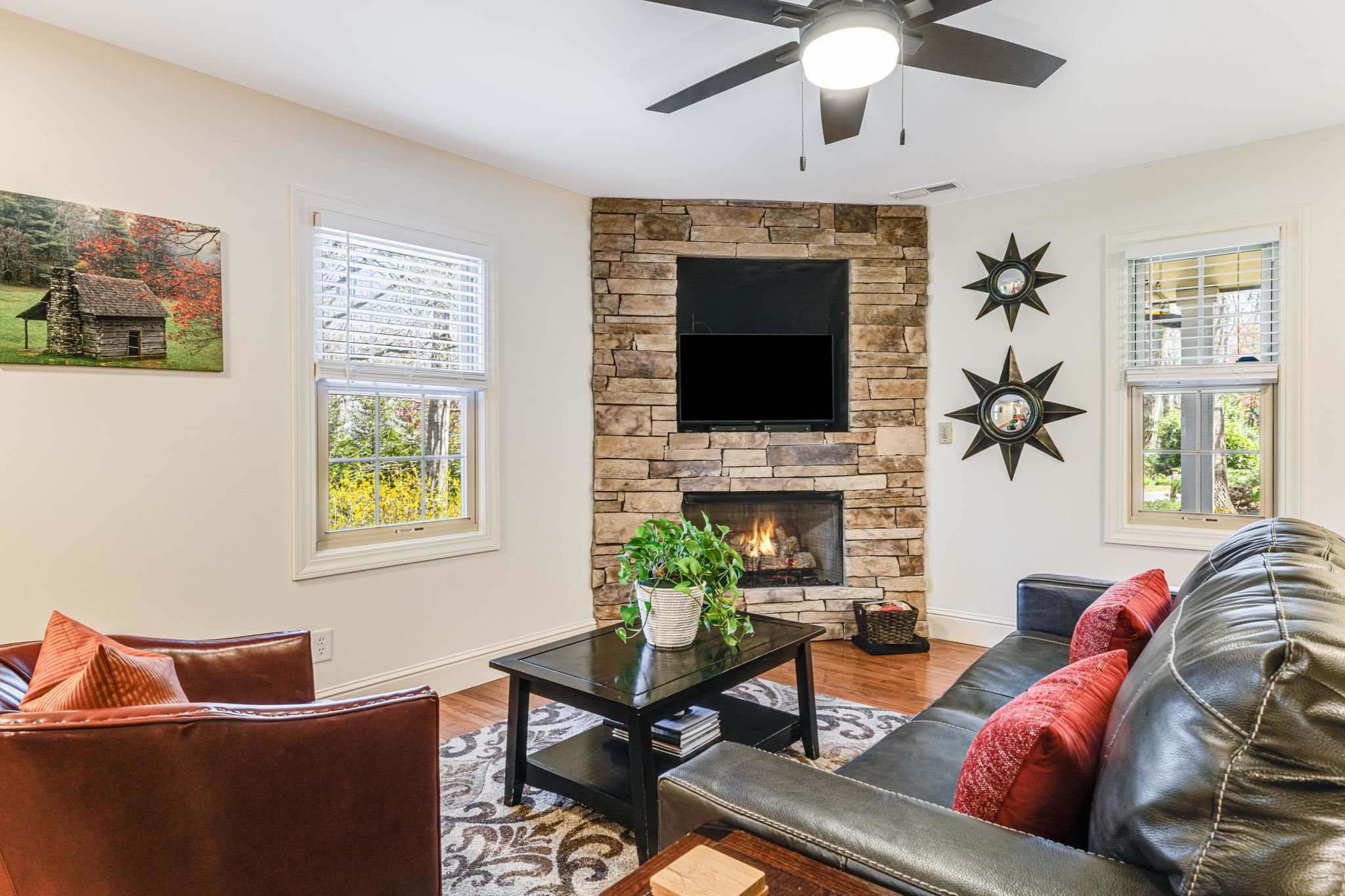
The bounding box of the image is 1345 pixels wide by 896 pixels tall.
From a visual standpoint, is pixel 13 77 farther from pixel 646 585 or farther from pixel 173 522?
pixel 646 585

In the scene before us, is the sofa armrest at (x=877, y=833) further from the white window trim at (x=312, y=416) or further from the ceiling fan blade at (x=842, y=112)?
the white window trim at (x=312, y=416)

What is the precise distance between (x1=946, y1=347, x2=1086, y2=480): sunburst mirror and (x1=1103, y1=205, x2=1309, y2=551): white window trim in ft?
0.77

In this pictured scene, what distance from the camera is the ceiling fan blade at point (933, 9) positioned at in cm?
187

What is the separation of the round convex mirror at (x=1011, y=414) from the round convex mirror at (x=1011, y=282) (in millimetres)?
560

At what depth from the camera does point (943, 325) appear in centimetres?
443

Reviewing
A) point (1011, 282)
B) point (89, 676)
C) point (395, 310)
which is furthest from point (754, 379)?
point (89, 676)

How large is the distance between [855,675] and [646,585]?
178 cm

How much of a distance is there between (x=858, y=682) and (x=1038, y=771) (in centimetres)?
270

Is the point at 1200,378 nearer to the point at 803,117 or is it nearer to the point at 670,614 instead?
the point at 803,117

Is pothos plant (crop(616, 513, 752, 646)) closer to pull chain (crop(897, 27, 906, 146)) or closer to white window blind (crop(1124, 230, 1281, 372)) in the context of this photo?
pull chain (crop(897, 27, 906, 146))

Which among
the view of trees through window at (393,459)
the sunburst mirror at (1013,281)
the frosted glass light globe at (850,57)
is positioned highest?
the frosted glass light globe at (850,57)

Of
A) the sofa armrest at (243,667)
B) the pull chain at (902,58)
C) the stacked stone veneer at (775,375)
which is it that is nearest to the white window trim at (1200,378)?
the stacked stone veneer at (775,375)

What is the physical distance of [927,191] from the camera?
13.6 ft

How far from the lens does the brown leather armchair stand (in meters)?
1.13
